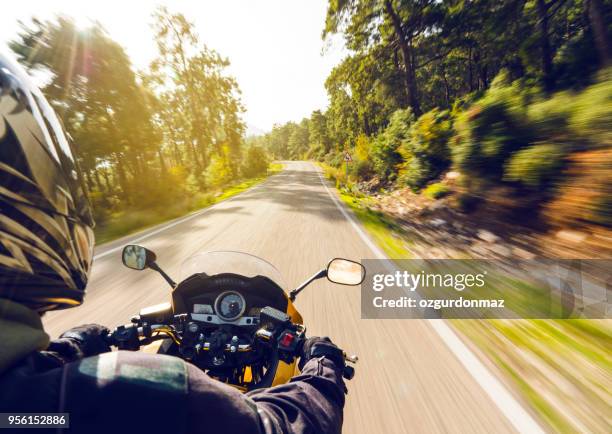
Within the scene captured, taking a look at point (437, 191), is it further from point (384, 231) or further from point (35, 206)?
point (35, 206)

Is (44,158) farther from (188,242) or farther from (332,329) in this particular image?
(188,242)

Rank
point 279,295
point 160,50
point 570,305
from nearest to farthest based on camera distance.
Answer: point 279,295 → point 570,305 → point 160,50

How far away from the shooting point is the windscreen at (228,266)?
6.63 ft

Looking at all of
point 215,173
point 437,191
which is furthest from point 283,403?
point 215,173

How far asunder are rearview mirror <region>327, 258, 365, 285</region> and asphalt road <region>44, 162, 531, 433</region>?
987 mm

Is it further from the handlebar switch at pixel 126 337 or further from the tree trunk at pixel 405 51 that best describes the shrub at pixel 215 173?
the handlebar switch at pixel 126 337

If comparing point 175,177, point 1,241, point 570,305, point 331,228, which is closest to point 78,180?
→ point 1,241

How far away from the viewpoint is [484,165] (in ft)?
24.2

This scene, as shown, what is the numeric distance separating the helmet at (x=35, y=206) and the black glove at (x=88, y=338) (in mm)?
560

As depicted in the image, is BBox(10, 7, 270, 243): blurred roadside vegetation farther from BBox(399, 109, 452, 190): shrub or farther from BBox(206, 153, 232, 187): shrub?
BBox(399, 109, 452, 190): shrub

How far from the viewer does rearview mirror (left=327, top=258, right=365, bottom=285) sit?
2.05 metres

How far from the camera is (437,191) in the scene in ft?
31.7

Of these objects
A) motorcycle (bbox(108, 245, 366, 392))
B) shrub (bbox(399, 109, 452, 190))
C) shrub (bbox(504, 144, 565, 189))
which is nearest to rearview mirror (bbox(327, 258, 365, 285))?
motorcycle (bbox(108, 245, 366, 392))

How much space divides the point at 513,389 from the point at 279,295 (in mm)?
2051
